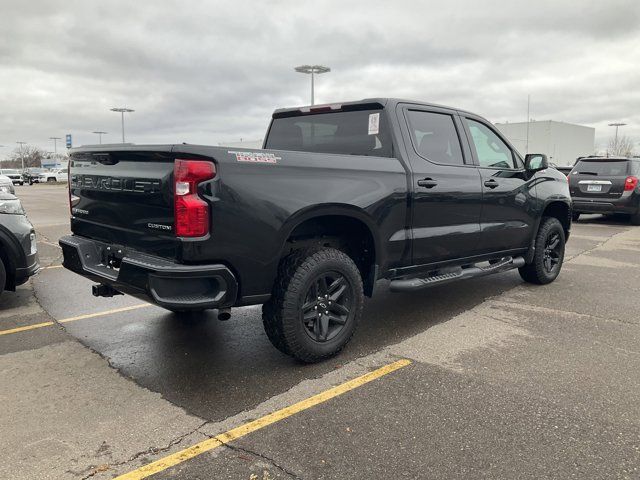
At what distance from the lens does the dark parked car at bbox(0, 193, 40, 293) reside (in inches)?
197

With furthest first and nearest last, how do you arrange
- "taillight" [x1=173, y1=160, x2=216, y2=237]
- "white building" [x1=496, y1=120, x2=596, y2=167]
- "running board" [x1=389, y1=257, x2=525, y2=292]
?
"white building" [x1=496, y1=120, x2=596, y2=167] < "running board" [x1=389, y1=257, x2=525, y2=292] < "taillight" [x1=173, y1=160, x2=216, y2=237]

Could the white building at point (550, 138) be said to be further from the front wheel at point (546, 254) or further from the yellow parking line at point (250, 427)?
the yellow parking line at point (250, 427)

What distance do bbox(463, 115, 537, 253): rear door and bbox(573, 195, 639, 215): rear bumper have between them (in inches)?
318

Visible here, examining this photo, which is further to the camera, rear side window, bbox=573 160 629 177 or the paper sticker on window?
rear side window, bbox=573 160 629 177

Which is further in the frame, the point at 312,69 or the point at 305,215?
the point at 312,69

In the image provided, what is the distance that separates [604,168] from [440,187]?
10.4 metres

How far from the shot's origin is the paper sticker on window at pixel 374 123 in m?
4.32

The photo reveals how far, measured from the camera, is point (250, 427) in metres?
2.89

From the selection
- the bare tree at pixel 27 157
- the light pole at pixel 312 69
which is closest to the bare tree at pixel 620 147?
the light pole at pixel 312 69

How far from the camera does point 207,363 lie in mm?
3830

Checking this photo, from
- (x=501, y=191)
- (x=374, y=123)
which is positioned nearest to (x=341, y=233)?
(x=374, y=123)

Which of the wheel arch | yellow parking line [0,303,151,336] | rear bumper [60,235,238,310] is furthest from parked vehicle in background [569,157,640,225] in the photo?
rear bumper [60,235,238,310]

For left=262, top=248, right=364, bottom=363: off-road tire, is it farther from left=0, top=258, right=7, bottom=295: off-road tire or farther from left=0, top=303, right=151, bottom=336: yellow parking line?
left=0, top=258, right=7, bottom=295: off-road tire

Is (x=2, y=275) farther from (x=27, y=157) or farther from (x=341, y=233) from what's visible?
(x=27, y=157)
